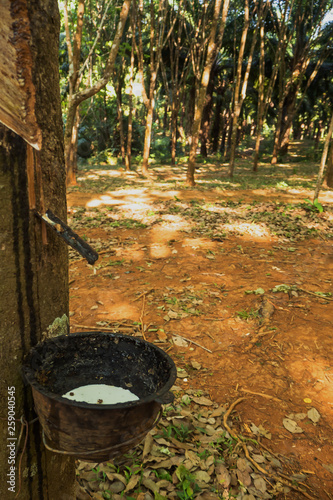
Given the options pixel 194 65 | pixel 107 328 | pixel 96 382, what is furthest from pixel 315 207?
pixel 194 65

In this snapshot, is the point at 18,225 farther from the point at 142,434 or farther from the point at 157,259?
the point at 157,259

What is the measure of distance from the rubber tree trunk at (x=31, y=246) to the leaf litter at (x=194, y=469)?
716 mm

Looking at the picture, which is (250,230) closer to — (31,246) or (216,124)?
(31,246)

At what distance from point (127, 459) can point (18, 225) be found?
1770mm

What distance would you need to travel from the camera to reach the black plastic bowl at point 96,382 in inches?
43.1

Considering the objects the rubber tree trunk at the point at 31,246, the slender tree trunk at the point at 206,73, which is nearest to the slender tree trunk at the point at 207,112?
the slender tree trunk at the point at 206,73

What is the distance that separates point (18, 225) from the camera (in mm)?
1214

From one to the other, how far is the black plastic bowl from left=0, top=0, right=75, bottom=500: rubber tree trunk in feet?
0.30

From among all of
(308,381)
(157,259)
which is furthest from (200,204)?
(308,381)

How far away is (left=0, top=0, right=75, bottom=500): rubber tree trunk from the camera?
1.17 metres

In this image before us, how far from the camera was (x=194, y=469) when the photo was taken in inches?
82.0

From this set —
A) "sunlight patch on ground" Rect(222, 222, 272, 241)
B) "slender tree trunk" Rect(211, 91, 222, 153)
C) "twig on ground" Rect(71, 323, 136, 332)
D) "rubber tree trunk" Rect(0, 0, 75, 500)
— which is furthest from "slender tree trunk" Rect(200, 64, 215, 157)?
"rubber tree trunk" Rect(0, 0, 75, 500)

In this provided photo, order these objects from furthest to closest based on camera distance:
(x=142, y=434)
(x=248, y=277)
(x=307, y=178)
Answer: (x=307, y=178), (x=248, y=277), (x=142, y=434)

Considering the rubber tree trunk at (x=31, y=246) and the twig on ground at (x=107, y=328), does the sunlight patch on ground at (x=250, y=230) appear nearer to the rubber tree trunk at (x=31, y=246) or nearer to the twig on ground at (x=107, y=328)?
the twig on ground at (x=107, y=328)
